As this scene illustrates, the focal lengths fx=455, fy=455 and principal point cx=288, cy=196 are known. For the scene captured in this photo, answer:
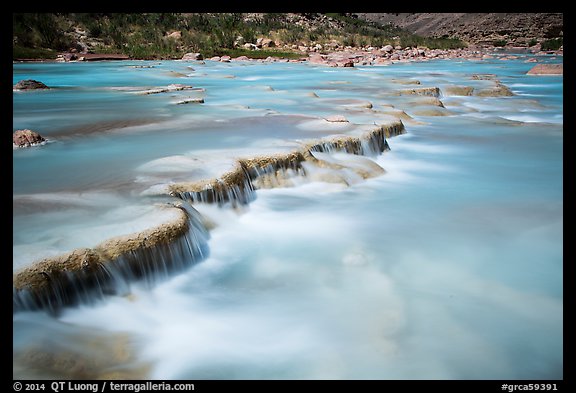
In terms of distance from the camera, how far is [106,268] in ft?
11.7

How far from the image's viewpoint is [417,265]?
15.1 feet

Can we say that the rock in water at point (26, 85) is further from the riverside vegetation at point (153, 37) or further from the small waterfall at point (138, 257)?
the riverside vegetation at point (153, 37)

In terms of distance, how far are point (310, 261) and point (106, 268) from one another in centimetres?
198

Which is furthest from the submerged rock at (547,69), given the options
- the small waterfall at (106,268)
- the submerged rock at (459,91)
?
the small waterfall at (106,268)

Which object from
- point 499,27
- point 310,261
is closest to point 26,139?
point 310,261

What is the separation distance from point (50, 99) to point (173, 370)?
37.0 feet

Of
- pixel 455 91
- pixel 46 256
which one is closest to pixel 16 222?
pixel 46 256

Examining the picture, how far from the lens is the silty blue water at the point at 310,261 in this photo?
322cm

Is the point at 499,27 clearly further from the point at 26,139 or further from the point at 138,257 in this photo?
the point at 138,257

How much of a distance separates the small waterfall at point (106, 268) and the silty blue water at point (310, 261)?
0.11m

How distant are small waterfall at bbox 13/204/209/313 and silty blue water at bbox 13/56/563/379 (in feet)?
0.35

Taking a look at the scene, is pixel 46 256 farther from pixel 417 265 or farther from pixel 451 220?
pixel 451 220

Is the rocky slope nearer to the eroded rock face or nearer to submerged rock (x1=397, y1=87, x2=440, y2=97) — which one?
submerged rock (x1=397, y1=87, x2=440, y2=97)
